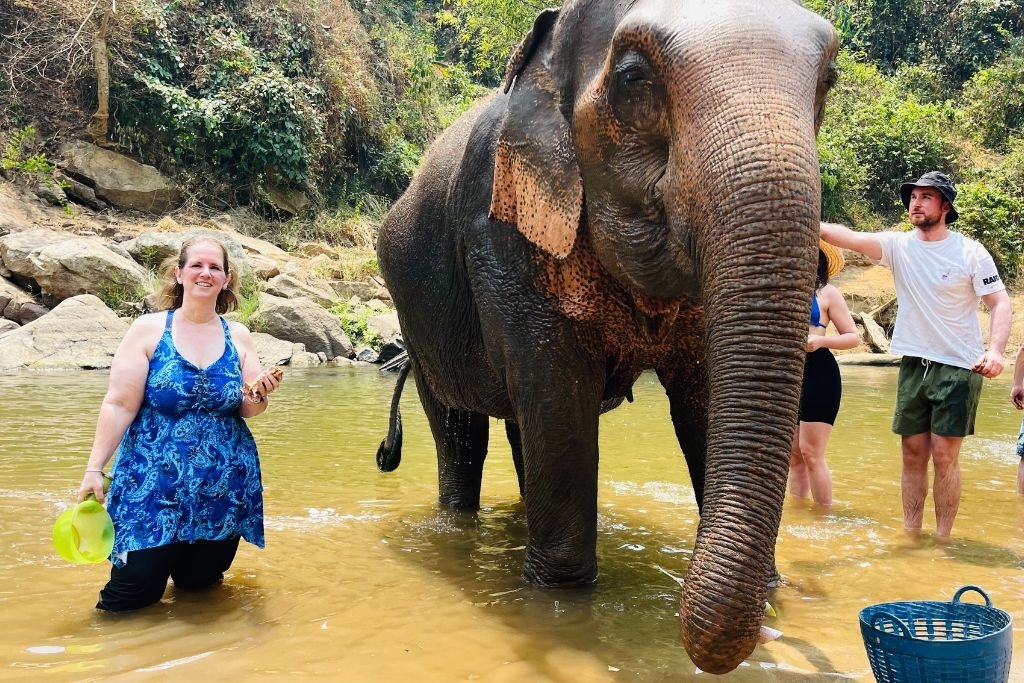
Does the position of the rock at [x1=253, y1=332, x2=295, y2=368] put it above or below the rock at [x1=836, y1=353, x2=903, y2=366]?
below

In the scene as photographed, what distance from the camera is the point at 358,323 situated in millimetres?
18203

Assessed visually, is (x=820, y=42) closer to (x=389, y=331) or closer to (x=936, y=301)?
(x=936, y=301)

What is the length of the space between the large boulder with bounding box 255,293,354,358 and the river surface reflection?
28.6ft

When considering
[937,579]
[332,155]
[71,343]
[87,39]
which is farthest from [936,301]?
[332,155]

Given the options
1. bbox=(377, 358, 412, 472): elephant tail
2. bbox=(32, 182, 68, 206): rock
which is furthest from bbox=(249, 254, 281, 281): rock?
bbox=(377, 358, 412, 472): elephant tail

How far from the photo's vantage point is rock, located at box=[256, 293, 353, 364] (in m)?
16.4

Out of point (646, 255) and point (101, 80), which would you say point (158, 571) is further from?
point (101, 80)

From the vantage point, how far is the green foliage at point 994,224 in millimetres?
21250

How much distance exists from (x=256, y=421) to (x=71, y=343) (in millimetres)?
6784

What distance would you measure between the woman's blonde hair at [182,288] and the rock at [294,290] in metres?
14.5

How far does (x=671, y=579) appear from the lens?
4.26 meters

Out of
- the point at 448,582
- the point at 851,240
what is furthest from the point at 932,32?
the point at 448,582

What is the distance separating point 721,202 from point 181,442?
231cm

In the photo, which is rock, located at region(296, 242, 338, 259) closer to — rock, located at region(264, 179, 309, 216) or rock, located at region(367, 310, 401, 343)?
rock, located at region(264, 179, 309, 216)
